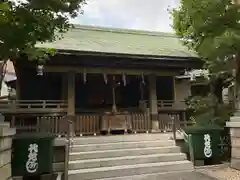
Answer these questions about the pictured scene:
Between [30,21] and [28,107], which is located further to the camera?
[28,107]

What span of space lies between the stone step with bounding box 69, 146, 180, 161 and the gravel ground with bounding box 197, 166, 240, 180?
3.78 ft

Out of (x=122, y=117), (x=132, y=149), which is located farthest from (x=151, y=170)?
(x=122, y=117)

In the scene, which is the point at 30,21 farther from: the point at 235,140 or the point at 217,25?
the point at 235,140

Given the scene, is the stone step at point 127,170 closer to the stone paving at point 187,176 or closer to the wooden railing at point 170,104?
the stone paving at point 187,176

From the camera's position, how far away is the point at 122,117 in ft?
34.9

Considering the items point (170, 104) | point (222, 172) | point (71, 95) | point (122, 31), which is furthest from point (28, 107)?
point (122, 31)

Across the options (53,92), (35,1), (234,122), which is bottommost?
(234,122)

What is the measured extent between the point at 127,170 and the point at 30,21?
15.0 ft

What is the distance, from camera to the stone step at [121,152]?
23.2ft

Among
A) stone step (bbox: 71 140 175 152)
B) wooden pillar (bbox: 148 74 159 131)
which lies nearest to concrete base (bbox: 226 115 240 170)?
stone step (bbox: 71 140 175 152)

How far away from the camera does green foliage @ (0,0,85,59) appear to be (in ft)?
17.1

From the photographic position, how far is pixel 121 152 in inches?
296

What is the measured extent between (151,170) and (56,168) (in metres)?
2.72

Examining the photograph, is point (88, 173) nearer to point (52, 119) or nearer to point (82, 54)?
point (52, 119)
